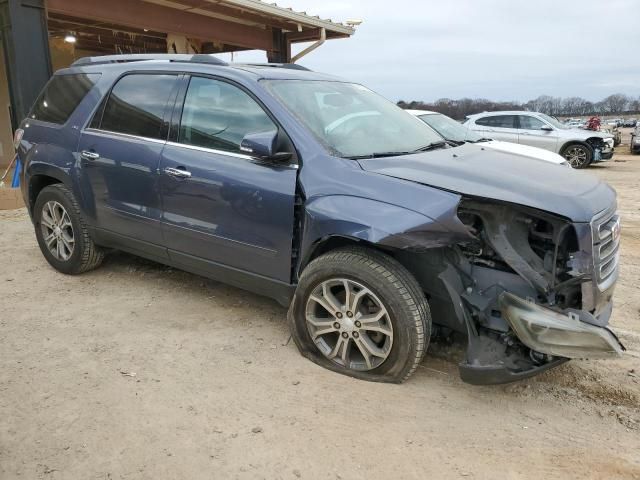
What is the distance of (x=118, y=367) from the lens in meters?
3.26

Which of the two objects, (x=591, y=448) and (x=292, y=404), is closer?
(x=591, y=448)

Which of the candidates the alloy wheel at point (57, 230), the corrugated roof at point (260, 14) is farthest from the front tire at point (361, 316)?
the corrugated roof at point (260, 14)

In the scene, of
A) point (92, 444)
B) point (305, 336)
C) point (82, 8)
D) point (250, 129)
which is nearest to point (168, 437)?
point (92, 444)

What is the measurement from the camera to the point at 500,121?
46.5 feet

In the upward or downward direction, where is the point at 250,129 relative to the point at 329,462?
upward

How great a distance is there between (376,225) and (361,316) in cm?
56

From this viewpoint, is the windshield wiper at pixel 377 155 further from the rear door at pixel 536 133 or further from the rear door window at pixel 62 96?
the rear door at pixel 536 133

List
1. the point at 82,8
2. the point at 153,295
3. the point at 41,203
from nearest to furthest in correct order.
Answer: the point at 153,295 < the point at 41,203 < the point at 82,8

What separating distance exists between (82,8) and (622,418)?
8910 mm

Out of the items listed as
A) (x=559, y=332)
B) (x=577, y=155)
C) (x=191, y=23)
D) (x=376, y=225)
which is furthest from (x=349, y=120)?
(x=577, y=155)

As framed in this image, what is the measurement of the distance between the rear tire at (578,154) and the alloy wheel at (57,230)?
1328cm

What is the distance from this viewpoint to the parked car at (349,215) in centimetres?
277

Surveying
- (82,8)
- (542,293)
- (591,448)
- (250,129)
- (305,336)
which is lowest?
(591,448)

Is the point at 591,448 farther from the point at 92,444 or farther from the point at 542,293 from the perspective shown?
the point at 92,444
